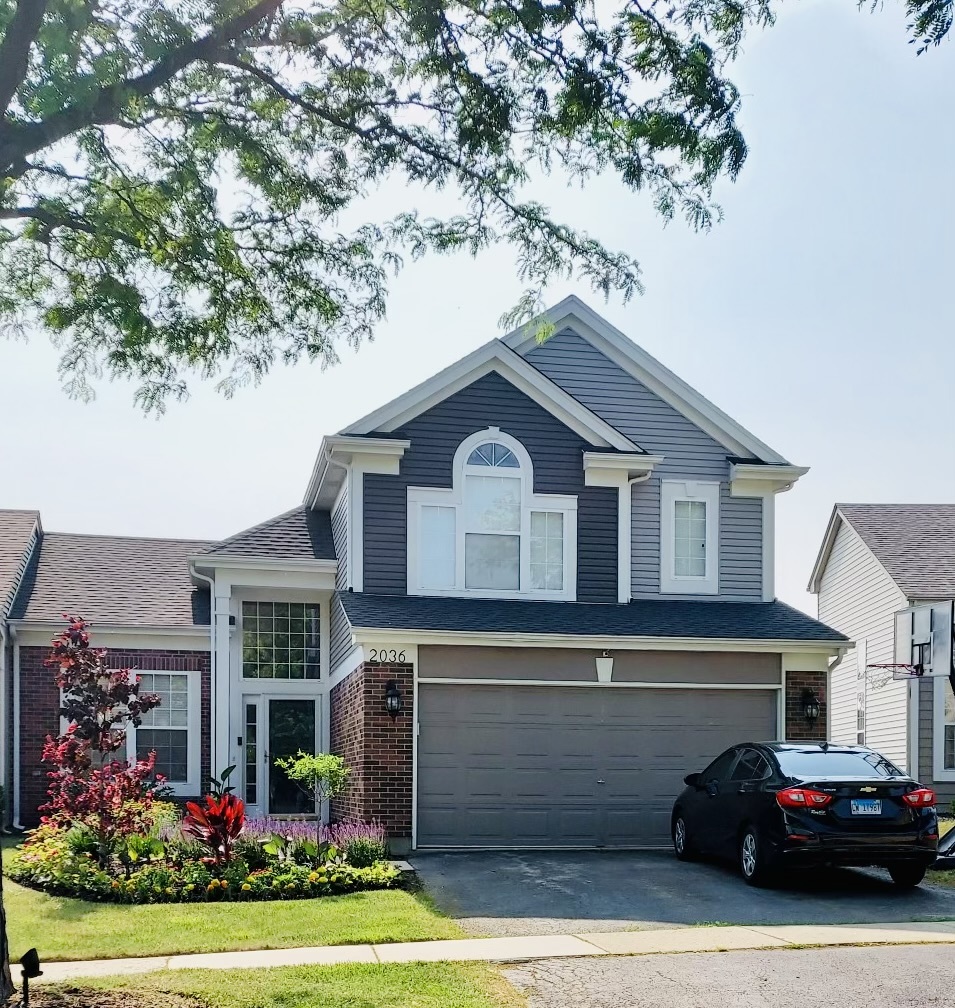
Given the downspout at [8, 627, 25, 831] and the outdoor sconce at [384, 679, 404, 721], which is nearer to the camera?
the outdoor sconce at [384, 679, 404, 721]

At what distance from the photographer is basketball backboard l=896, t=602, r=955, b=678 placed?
16750mm

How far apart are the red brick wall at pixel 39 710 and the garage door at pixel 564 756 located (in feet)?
17.2

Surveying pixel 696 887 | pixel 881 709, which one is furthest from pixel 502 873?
pixel 881 709

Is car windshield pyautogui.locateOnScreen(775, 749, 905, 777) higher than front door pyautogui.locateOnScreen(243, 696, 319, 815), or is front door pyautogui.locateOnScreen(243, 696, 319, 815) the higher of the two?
car windshield pyautogui.locateOnScreen(775, 749, 905, 777)

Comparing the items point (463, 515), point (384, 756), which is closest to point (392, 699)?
point (384, 756)

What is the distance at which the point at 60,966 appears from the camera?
9672 millimetres

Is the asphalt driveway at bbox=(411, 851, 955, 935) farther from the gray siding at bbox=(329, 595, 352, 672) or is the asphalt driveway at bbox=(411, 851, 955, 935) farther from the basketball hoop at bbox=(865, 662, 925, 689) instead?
the basketball hoop at bbox=(865, 662, 925, 689)

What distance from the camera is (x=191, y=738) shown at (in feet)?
67.6

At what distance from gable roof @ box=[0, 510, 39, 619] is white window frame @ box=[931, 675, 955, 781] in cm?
1638

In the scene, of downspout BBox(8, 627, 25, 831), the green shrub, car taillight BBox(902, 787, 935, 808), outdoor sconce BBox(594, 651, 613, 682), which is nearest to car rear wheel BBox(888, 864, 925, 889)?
car taillight BBox(902, 787, 935, 808)

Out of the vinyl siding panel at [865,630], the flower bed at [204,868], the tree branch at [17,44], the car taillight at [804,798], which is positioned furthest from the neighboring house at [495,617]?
the tree branch at [17,44]

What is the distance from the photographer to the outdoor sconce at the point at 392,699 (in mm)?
15922

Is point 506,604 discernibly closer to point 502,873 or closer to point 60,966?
point 502,873

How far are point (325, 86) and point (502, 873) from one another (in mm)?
8801
